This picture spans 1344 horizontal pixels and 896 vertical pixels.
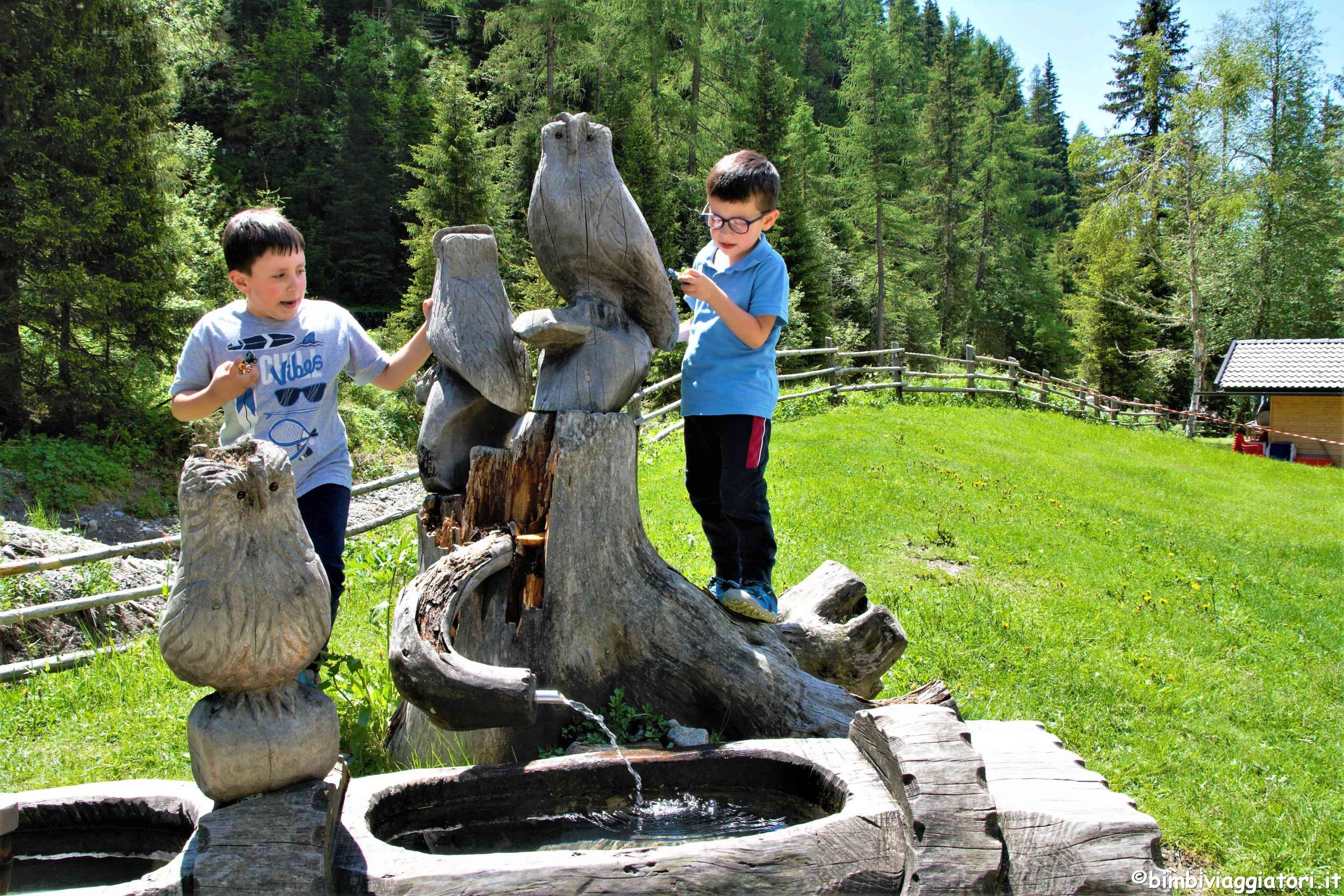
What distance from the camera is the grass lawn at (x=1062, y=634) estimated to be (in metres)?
3.80

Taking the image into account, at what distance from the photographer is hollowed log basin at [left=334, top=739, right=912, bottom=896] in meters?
1.98

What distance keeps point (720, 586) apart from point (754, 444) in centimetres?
59

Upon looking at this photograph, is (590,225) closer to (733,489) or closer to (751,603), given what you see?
(733,489)

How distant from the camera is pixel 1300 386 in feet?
71.9

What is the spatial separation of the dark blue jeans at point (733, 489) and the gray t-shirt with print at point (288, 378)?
1322 mm

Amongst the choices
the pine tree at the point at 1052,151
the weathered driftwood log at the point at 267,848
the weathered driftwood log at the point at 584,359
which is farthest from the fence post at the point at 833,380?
the pine tree at the point at 1052,151

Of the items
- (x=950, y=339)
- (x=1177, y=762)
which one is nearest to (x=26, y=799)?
(x=1177, y=762)

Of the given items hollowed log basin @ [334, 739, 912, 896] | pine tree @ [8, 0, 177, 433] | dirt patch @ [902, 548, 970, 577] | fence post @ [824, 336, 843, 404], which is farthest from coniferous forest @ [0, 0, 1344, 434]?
hollowed log basin @ [334, 739, 912, 896]

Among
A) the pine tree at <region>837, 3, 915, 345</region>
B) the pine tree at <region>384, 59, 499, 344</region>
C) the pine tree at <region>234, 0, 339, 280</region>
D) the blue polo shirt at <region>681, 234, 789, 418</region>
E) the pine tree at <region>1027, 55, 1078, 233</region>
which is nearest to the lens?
the blue polo shirt at <region>681, 234, 789, 418</region>

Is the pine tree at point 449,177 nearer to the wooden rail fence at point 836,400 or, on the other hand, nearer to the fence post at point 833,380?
the wooden rail fence at point 836,400

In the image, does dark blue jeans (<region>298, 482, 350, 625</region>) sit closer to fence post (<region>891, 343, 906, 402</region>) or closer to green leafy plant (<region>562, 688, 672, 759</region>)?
green leafy plant (<region>562, 688, 672, 759</region>)

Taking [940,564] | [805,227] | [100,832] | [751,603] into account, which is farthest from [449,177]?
[100,832]

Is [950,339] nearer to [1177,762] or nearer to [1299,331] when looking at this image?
[1299,331]

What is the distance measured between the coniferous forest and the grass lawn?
719cm
